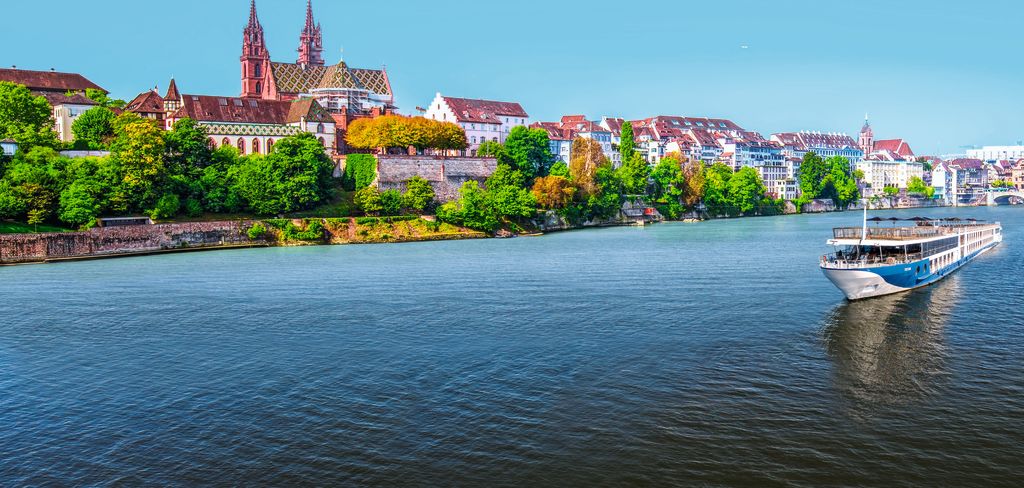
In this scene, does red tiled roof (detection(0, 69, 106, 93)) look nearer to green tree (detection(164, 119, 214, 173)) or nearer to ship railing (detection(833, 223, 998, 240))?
green tree (detection(164, 119, 214, 173))

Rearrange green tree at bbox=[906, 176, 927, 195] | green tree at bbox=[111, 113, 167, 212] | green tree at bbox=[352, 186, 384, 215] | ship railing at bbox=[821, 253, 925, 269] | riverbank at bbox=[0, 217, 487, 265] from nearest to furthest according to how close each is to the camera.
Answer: ship railing at bbox=[821, 253, 925, 269] < riverbank at bbox=[0, 217, 487, 265] < green tree at bbox=[111, 113, 167, 212] < green tree at bbox=[352, 186, 384, 215] < green tree at bbox=[906, 176, 927, 195]

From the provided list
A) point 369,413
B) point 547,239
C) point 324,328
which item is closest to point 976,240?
point 547,239

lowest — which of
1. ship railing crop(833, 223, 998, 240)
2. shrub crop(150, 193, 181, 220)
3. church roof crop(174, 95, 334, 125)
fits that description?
ship railing crop(833, 223, 998, 240)

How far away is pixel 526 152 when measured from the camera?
366 ft

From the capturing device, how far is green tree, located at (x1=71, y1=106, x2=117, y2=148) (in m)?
86.8

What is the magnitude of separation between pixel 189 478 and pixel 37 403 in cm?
907

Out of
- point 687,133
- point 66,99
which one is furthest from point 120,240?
point 687,133

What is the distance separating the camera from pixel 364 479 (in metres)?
20.0

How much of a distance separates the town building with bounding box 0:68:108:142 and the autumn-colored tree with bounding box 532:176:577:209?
52.0m

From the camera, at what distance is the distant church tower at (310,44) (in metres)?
129

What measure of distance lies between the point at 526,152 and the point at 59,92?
56731 mm

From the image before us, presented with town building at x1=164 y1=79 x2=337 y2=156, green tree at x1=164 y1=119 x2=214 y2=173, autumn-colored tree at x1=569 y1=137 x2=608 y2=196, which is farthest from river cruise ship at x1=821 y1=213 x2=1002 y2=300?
town building at x1=164 y1=79 x2=337 y2=156

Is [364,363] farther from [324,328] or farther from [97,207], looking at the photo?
[97,207]

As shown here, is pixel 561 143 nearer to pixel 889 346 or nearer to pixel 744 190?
pixel 744 190
